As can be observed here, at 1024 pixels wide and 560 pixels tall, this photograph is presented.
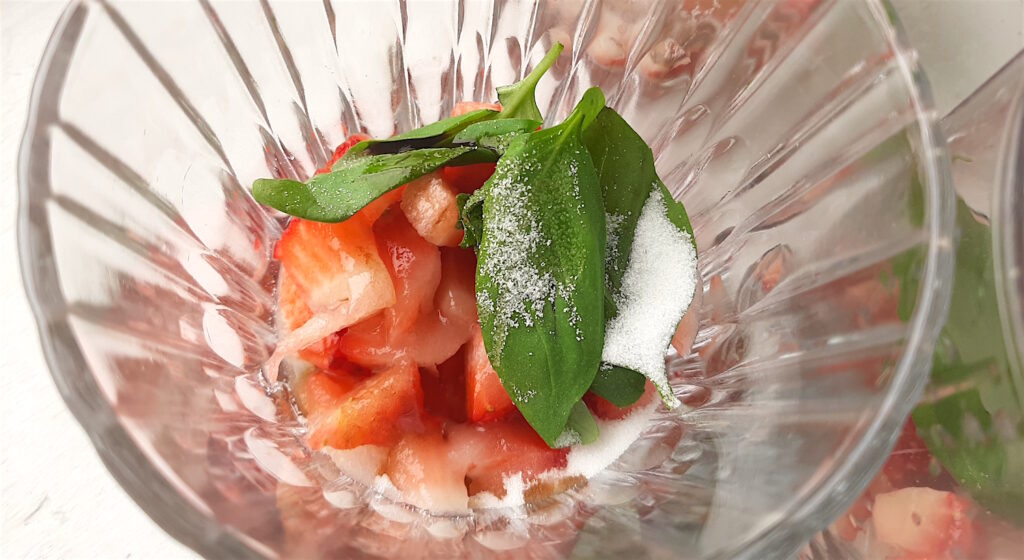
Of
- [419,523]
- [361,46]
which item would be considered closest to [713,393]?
[419,523]

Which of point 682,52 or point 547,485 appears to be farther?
point 682,52

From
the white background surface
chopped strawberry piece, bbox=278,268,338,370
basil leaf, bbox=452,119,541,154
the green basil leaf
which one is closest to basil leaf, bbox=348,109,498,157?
basil leaf, bbox=452,119,541,154

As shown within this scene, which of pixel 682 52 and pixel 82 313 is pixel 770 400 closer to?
pixel 682 52

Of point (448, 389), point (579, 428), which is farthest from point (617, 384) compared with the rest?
point (448, 389)

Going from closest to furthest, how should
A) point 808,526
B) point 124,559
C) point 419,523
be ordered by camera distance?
point 808,526, point 419,523, point 124,559

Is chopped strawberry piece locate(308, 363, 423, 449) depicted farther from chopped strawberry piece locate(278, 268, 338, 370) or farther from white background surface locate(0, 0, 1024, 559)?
white background surface locate(0, 0, 1024, 559)

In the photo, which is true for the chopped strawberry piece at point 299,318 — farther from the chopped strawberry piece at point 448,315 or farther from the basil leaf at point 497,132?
the basil leaf at point 497,132
